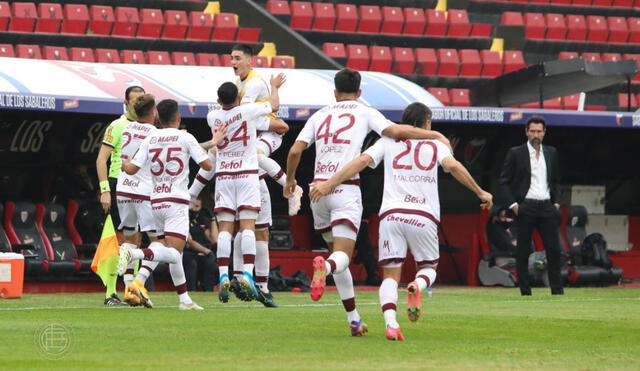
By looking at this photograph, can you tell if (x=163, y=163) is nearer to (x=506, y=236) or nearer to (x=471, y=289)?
(x=471, y=289)

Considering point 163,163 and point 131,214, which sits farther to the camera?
point 131,214

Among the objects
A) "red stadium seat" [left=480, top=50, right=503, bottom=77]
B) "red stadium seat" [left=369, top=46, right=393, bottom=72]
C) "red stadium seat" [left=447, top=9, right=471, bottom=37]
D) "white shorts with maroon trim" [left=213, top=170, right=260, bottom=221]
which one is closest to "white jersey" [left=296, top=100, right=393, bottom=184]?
"white shorts with maroon trim" [left=213, top=170, right=260, bottom=221]

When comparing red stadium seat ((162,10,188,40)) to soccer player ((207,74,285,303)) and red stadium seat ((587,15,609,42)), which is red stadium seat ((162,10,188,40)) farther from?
soccer player ((207,74,285,303))

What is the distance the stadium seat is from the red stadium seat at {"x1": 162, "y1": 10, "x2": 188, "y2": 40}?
2.43 meters

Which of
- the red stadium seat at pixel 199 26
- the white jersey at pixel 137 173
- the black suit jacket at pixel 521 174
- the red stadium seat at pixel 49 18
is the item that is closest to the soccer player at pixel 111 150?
the white jersey at pixel 137 173

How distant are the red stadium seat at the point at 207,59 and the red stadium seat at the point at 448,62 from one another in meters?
5.30

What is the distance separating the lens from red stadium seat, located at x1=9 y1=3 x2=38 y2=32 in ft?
82.4

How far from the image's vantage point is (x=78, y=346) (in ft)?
29.5

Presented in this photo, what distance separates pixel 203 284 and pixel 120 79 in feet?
9.47

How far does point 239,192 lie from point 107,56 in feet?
40.3

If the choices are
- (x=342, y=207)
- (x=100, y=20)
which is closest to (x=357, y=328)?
(x=342, y=207)

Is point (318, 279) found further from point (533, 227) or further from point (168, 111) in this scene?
point (533, 227)

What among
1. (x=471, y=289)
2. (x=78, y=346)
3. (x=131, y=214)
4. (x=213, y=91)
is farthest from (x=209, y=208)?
(x=78, y=346)

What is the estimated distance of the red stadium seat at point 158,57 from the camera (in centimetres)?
2502
